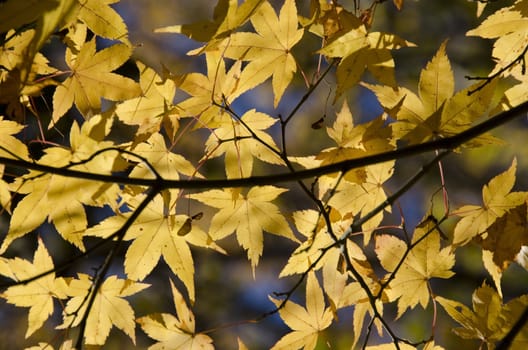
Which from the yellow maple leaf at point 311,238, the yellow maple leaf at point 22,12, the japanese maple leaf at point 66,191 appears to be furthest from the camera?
the yellow maple leaf at point 311,238

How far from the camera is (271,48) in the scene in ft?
3.51

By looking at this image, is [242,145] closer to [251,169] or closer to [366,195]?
[251,169]

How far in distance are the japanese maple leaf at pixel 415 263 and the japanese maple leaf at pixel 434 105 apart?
20cm

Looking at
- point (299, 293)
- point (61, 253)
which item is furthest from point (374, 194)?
point (299, 293)

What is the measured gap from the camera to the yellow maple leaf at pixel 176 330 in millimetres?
1135

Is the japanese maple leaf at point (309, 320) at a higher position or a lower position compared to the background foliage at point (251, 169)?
lower

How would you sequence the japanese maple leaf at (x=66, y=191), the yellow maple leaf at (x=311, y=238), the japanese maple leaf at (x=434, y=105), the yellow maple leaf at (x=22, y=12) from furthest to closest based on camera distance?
the yellow maple leaf at (x=311, y=238)
the japanese maple leaf at (x=434, y=105)
the japanese maple leaf at (x=66, y=191)
the yellow maple leaf at (x=22, y=12)

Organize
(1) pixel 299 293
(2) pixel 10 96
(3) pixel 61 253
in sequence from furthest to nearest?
(1) pixel 299 293
(3) pixel 61 253
(2) pixel 10 96

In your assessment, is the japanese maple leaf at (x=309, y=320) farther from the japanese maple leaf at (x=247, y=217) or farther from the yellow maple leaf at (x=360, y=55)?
the yellow maple leaf at (x=360, y=55)

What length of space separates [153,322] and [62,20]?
56 cm

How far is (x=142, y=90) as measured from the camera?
108cm

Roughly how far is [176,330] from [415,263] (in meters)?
0.44

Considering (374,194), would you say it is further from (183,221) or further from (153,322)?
(153,322)

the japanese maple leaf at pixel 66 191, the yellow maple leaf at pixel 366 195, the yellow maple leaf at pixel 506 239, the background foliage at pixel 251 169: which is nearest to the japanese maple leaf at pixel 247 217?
the background foliage at pixel 251 169
